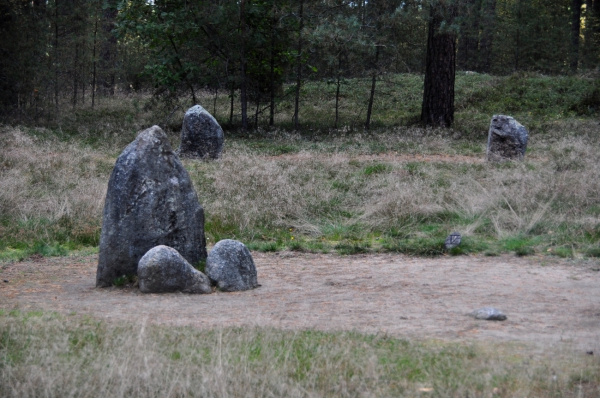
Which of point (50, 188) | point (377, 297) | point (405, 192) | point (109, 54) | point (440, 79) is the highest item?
point (109, 54)

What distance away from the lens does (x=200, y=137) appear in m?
17.3

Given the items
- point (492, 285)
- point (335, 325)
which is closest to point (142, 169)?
point (335, 325)

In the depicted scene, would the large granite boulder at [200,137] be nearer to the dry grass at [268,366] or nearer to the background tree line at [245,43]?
the background tree line at [245,43]

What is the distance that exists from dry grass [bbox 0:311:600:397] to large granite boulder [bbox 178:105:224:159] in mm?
12218

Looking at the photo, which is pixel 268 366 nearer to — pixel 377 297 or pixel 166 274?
pixel 377 297

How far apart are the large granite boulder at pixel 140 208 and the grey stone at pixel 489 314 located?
3.58 metres

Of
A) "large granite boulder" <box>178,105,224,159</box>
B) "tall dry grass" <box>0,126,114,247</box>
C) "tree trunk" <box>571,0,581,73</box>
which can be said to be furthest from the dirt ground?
"tree trunk" <box>571,0,581,73</box>

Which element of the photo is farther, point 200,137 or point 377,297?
point 200,137

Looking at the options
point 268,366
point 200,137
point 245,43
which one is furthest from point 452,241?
point 245,43

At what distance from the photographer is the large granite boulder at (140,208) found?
25.3ft

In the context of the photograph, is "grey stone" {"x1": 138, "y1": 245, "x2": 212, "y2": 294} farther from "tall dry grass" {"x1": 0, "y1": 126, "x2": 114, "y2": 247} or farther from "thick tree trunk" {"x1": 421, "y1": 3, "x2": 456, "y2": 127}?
"thick tree trunk" {"x1": 421, "y1": 3, "x2": 456, "y2": 127}

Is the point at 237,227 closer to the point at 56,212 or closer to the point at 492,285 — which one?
the point at 56,212

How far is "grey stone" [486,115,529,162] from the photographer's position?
16047 mm

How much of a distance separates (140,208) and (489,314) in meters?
3.93
